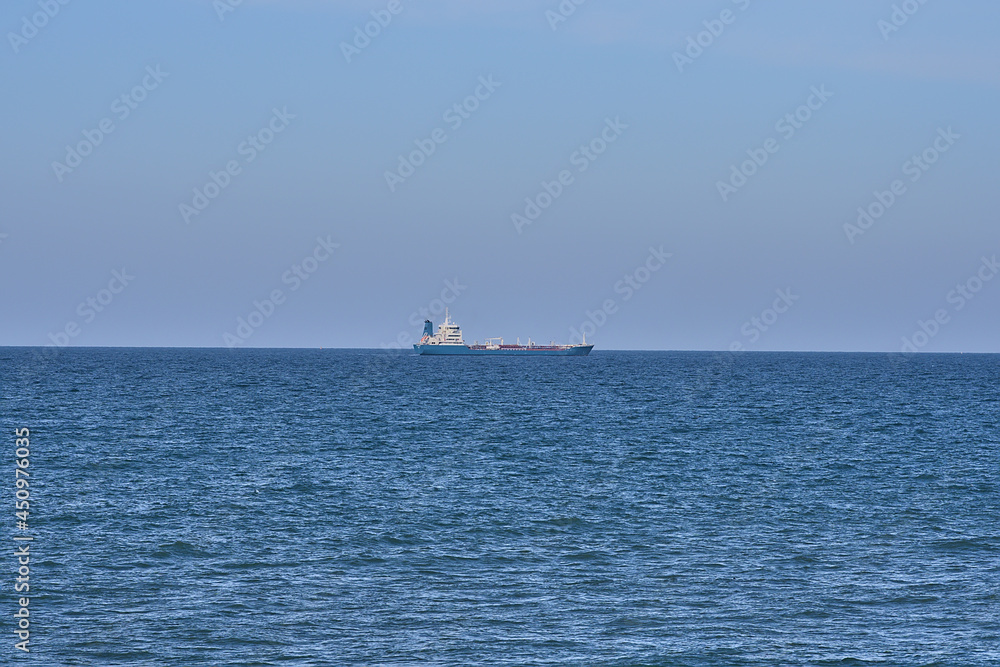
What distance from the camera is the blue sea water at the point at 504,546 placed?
22078 mm

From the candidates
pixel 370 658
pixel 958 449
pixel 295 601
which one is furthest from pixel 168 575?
pixel 958 449

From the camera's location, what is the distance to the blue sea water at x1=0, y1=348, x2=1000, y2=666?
2208cm

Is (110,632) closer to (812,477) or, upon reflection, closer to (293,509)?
(293,509)

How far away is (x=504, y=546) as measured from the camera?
31.4 metres

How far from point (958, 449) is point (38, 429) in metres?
55.4

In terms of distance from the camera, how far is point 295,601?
82.3 ft

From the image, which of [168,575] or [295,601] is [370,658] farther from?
[168,575]

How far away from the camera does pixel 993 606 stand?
2469 cm

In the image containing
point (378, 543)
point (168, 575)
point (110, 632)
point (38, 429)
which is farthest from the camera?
point (38, 429)

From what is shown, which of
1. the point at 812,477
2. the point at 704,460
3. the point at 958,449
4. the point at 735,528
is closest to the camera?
the point at 735,528

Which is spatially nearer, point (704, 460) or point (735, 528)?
point (735, 528)

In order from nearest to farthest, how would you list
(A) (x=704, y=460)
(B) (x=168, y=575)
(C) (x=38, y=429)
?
(B) (x=168, y=575)
(A) (x=704, y=460)
(C) (x=38, y=429)

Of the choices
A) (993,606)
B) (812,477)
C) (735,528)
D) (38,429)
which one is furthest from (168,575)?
(38,429)

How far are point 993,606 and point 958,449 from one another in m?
37.3
